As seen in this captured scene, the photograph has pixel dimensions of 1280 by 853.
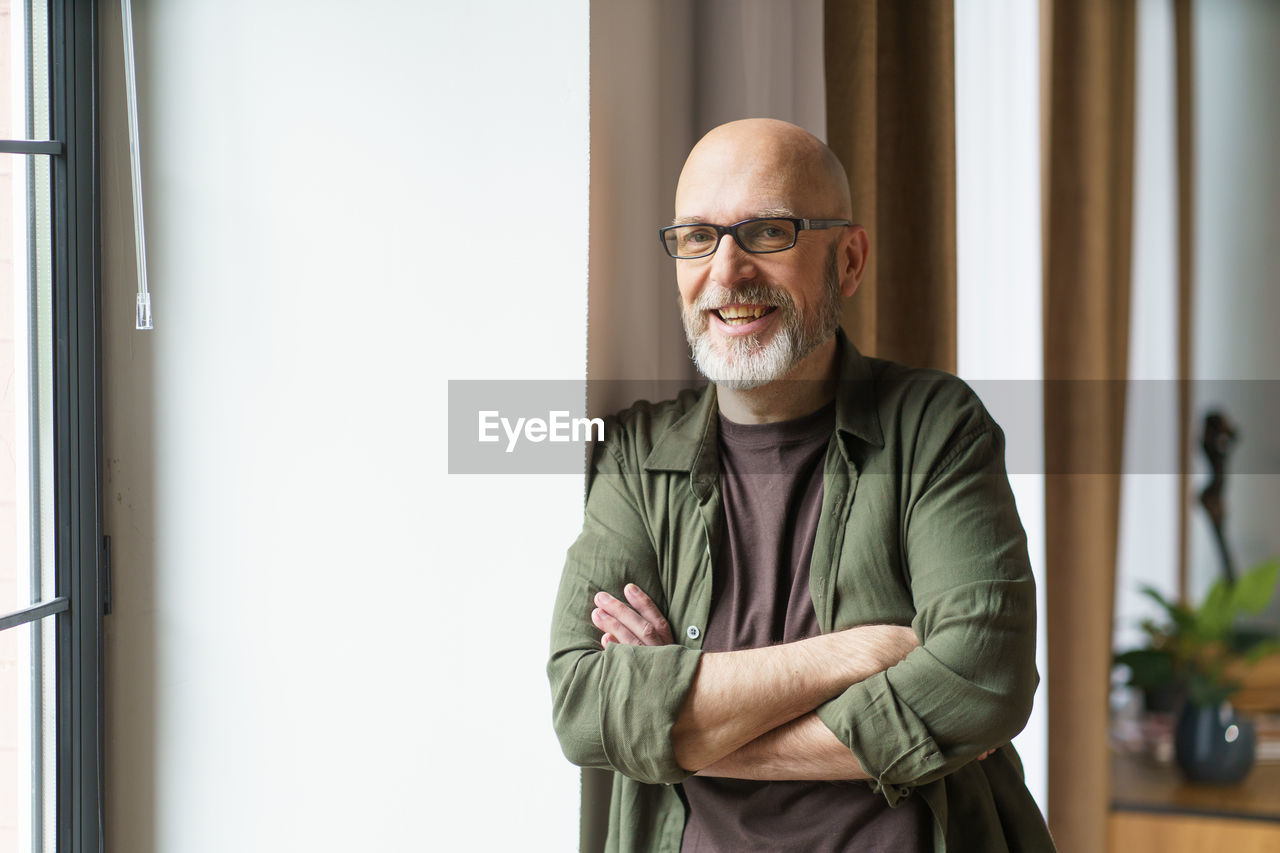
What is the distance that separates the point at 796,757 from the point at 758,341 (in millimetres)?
500

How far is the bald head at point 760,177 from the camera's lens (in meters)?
1.19

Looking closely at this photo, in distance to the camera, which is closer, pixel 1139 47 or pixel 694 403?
pixel 694 403

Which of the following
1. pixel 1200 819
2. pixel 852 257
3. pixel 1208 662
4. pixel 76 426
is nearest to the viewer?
pixel 852 257

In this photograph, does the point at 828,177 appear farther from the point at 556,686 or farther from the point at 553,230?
the point at 556,686

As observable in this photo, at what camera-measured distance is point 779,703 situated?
1083 mm

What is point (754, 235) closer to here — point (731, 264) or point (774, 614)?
point (731, 264)

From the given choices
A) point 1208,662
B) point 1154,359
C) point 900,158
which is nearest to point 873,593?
point 900,158

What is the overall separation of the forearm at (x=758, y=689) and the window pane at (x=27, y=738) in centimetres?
91

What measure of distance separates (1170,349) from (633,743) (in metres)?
1.89

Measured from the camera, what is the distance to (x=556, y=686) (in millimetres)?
1176

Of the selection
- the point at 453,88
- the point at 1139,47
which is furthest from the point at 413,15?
the point at 1139,47

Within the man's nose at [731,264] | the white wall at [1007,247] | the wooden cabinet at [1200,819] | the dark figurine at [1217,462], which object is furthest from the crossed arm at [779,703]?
the dark figurine at [1217,462]

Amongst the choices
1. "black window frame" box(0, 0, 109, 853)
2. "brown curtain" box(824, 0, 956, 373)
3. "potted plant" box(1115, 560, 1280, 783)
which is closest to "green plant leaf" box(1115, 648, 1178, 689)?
"potted plant" box(1115, 560, 1280, 783)

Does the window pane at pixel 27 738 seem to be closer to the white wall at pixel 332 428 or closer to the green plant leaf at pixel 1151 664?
the white wall at pixel 332 428
